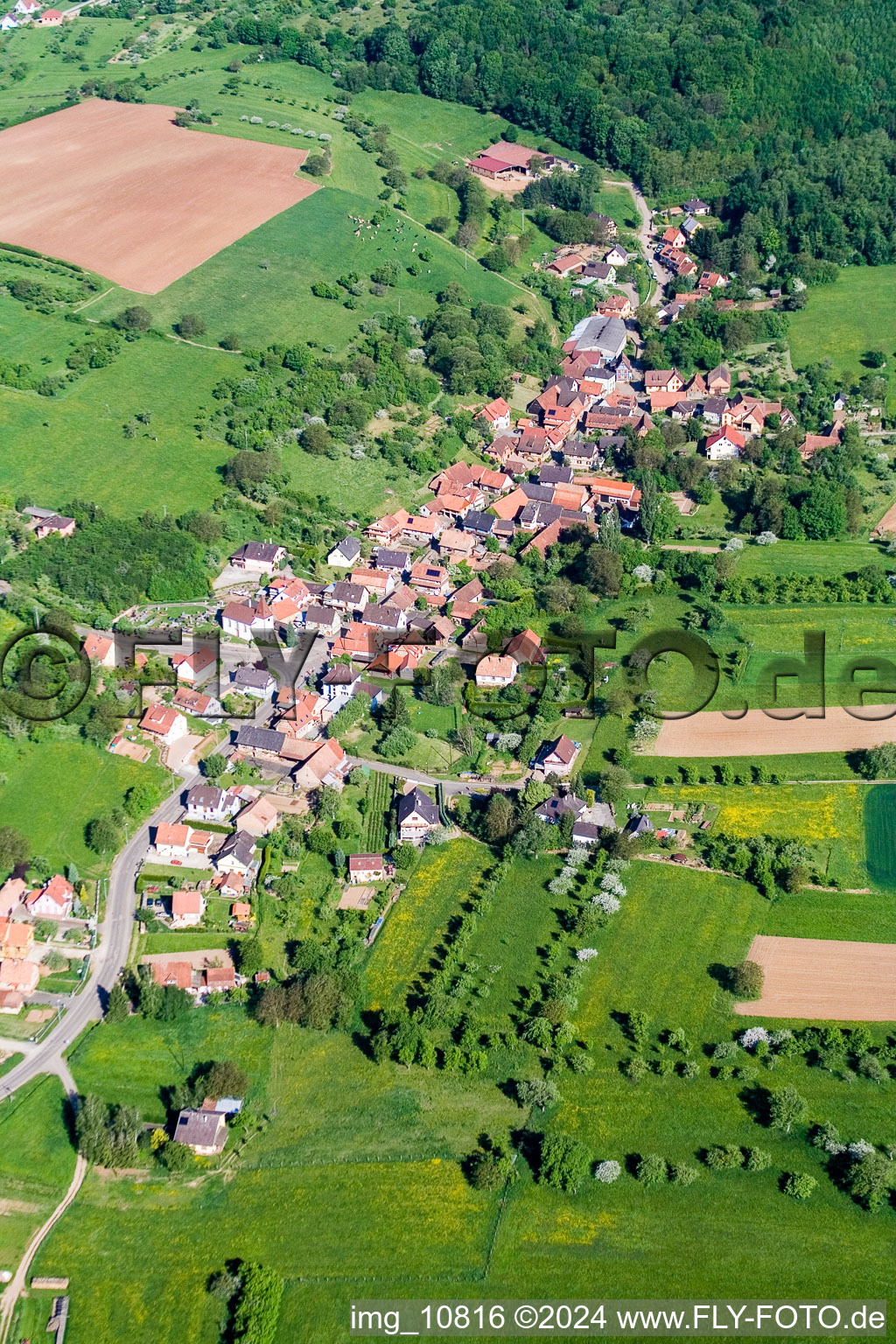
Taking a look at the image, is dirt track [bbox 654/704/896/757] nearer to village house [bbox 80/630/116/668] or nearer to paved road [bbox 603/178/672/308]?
village house [bbox 80/630/116/668]

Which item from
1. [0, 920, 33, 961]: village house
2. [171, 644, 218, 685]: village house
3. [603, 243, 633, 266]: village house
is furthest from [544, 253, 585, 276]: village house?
[0, 920, 33, 961]: village house

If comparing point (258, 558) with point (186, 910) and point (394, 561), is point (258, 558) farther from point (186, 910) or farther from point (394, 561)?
point (186, 910)

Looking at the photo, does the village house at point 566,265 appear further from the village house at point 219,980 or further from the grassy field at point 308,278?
the village house at point 219,980

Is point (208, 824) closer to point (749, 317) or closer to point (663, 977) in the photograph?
point (663, 977)

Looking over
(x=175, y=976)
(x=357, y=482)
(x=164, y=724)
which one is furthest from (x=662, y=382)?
(x=175, y=976)

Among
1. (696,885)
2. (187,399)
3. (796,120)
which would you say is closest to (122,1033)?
(696,885)

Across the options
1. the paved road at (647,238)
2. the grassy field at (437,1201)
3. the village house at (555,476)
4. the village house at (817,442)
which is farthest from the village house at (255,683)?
the paved road at (647,238)
